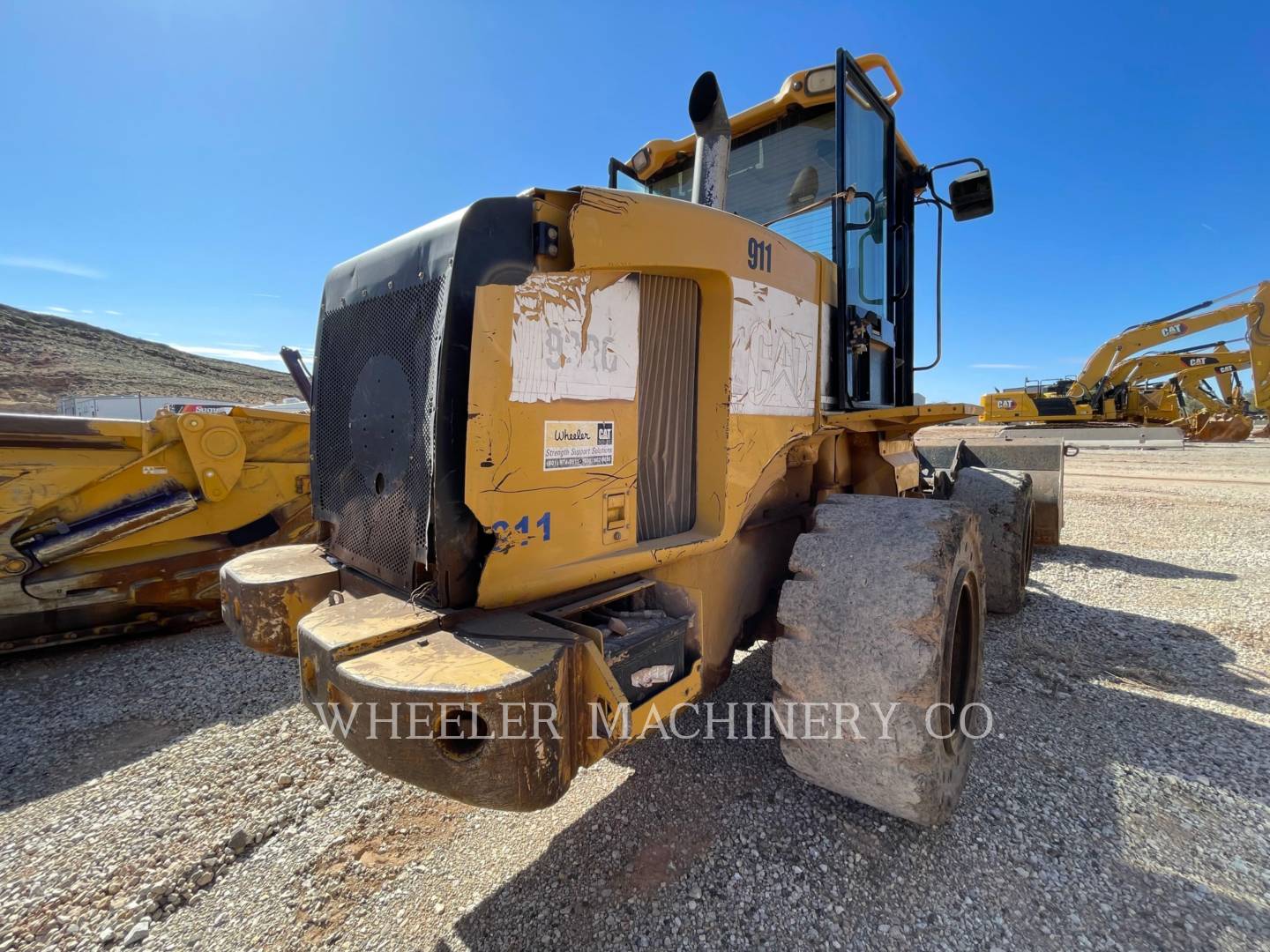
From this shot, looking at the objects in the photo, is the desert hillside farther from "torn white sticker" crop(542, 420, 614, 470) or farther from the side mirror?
the side mirror

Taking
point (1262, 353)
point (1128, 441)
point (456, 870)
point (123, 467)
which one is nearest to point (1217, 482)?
point (1128, 441)

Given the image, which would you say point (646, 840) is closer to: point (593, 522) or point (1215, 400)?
point (593, 522)

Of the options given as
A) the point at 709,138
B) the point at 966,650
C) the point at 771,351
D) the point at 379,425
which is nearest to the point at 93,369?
the point at 379,425

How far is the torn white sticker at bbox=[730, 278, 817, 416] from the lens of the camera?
2119mm

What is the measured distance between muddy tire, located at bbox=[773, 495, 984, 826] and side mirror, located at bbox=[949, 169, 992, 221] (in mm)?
1995

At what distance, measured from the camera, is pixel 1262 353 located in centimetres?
2091

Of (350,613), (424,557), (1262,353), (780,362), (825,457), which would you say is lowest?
(350,613)

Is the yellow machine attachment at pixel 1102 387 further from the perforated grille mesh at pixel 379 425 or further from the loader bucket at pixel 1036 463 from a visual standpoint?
the perforated grille mesh at pixel 379 425

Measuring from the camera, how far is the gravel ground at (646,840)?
1823 mm

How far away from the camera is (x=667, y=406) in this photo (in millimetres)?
2076

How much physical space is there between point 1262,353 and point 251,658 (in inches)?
1160

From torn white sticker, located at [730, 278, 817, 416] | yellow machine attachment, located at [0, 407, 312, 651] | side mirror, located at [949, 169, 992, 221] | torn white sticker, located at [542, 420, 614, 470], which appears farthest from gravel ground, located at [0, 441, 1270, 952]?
side mirror, located at [949, 169, 992, 221]

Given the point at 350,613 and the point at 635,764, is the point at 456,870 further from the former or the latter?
the point at 350,613

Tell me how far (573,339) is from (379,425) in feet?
2.34
